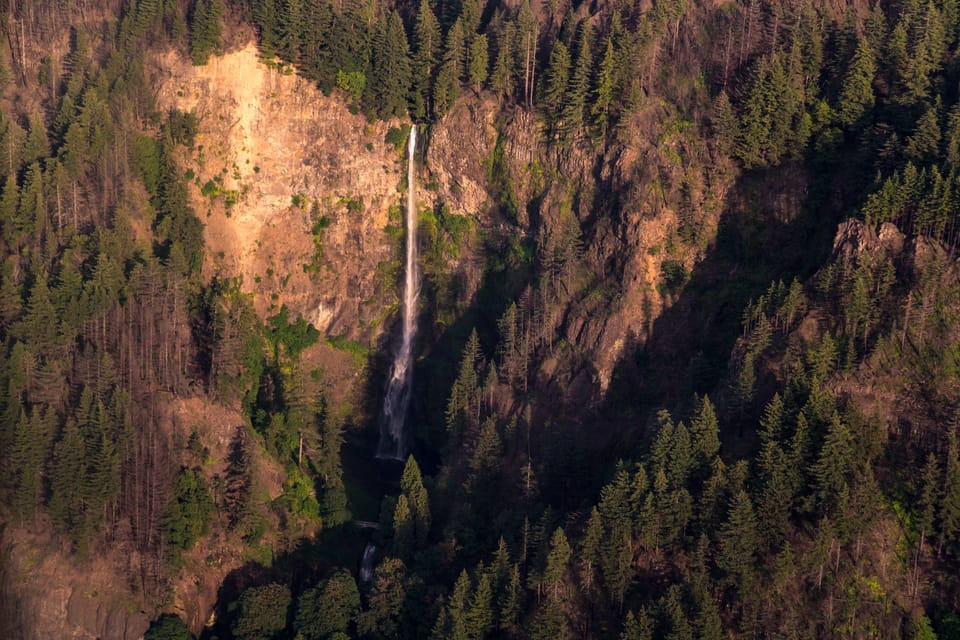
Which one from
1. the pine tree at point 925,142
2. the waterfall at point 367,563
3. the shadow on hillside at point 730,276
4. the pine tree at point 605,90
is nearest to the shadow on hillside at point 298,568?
the waterfall at point 367,563

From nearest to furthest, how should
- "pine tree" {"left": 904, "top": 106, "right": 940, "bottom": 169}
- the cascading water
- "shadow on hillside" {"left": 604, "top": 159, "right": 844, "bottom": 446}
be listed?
"pine tree" {"left": 904, "top": 106, "right": 940, "bottom": 169}
"shadow on hillside" {"left": 604, "top": 159, "right": 844, "bottom": 446}
the cascading water

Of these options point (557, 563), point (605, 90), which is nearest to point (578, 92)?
point (605, 90)

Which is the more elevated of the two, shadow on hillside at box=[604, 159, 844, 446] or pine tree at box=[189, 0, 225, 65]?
pine tree at box=[189, 0, 225, 65]

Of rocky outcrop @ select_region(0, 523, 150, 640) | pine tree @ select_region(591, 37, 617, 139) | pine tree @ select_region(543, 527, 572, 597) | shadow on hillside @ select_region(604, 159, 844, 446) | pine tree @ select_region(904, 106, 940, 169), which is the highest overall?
pine tree @ select_region(591, 37, 617, 139)

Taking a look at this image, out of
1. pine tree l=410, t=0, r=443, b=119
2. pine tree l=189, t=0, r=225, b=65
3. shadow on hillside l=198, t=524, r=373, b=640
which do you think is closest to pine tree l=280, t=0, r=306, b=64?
pine tree l=189, t=0, r=225, b=65

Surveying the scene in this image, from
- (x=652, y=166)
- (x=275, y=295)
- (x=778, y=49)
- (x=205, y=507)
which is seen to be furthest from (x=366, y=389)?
(x=778, y=49)

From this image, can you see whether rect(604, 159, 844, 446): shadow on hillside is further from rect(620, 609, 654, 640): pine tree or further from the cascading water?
the cascading water

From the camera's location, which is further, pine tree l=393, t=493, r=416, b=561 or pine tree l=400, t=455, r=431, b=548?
pine tree l=400, t=455, r=431, b=548
